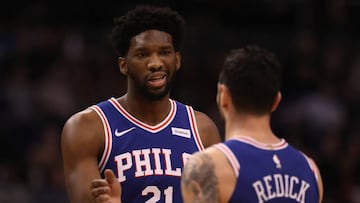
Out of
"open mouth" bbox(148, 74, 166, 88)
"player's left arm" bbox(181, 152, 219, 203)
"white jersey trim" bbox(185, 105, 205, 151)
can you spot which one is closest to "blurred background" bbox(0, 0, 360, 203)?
"white jersey trim" bbox(185, 105, 205, 151)

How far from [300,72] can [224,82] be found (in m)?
7.65

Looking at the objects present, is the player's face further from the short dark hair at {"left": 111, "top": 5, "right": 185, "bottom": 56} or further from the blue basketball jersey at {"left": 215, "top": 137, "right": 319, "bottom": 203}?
the blue basketball jersey at {"left": 215, "top": 137, "right": 319, "bottom": 203}

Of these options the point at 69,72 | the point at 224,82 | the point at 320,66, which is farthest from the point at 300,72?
the point at 224,82

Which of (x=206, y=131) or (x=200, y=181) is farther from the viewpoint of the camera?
(x=206, y=131)

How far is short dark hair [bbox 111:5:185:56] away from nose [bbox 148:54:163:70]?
236 mm

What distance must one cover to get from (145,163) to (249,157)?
1697 millimetres

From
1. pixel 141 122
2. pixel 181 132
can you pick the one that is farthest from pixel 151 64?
pixel 181 132

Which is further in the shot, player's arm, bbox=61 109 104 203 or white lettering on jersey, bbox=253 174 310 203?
player's arm, bbox=61 109 104 203

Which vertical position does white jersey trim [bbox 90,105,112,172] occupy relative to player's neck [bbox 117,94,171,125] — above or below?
below

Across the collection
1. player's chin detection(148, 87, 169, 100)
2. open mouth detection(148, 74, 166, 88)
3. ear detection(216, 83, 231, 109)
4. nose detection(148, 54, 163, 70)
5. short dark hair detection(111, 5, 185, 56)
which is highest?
short dark hair detection(111, 5, 185, 56)

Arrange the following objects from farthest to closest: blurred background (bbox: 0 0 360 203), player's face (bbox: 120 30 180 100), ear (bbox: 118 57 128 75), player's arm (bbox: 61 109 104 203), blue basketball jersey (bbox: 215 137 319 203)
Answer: blurred background (bbox: 0 0 360 203) < ear (bbox: 118 57 128 75) < player's face (bbox: 120 30 180 100) < player's arm (bbox: 61 109 104 203) < blue basketball jersey (bbox: 215 137 319 203)

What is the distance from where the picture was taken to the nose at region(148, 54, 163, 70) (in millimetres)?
6574

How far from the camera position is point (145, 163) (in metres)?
6.61

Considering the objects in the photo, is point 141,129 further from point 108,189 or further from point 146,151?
point 108,189
